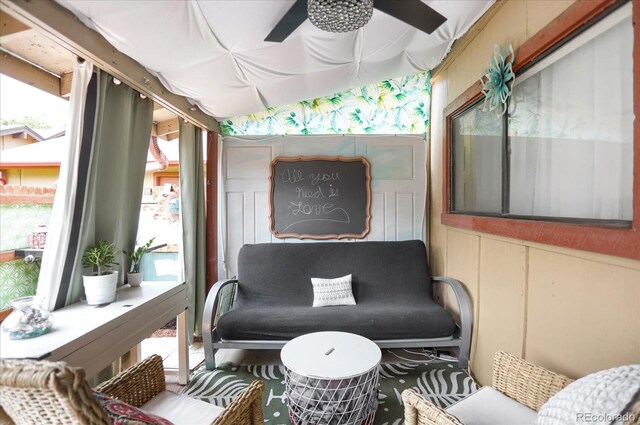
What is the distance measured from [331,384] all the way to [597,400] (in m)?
1.13

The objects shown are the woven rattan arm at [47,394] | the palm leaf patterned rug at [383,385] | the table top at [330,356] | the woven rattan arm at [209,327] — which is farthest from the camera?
the woven rattan arm at [209,327]

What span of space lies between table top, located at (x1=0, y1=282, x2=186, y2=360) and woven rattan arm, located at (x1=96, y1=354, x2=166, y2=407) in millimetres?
206

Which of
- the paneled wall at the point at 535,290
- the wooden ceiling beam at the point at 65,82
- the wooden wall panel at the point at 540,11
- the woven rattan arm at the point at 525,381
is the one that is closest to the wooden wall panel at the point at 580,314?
the paneled wall at the point at 535,290

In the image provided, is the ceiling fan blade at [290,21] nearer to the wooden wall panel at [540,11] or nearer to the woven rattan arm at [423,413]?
the wooden wall panel at [540,11]

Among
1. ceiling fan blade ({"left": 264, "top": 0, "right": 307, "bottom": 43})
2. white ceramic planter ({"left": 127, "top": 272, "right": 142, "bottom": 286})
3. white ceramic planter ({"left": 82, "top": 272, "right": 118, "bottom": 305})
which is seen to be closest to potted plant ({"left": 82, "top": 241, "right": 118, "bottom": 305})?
white ceramic planter ({"left": 82, "top": 272, "right": 118, "bottom": 305})

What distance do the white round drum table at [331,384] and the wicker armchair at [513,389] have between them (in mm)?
308

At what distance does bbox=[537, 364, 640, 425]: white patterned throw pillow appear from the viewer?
0.84 meters

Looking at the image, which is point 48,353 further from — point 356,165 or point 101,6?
point 356,165

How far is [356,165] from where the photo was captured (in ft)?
10.3

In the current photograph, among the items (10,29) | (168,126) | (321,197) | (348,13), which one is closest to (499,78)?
(348,13)

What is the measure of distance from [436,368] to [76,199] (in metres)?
2.61

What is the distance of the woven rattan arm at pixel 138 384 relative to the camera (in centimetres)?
126

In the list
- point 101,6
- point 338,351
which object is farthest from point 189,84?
point 338,351

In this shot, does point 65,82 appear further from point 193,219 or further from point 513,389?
point 513,389
